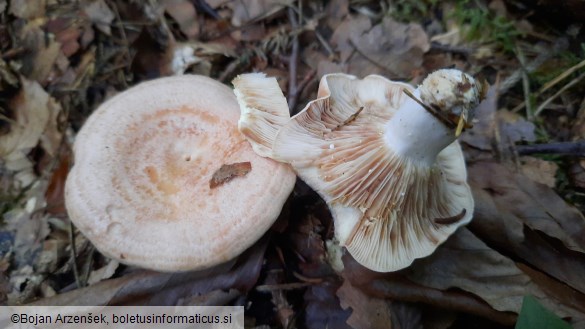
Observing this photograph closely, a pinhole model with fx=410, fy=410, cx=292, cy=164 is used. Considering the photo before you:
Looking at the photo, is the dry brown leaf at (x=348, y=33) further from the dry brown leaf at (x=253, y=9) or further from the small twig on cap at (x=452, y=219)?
the small twig on cap at (x=452, y=219)

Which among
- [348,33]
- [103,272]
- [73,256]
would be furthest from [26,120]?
[348,33]

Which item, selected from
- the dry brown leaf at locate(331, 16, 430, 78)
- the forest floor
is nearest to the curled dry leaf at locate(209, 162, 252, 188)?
the forest floor

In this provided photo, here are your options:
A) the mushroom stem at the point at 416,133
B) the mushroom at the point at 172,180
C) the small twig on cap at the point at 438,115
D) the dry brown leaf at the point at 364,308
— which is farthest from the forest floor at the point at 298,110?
the small twig on cap at the point at 438,115

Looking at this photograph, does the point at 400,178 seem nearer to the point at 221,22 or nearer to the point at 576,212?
the point at 576,212

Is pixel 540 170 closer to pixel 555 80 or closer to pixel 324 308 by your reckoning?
pixel 555 80

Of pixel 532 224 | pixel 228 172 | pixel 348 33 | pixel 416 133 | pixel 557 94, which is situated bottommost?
pixel 532 224

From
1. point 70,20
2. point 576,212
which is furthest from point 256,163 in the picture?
point 70,20
